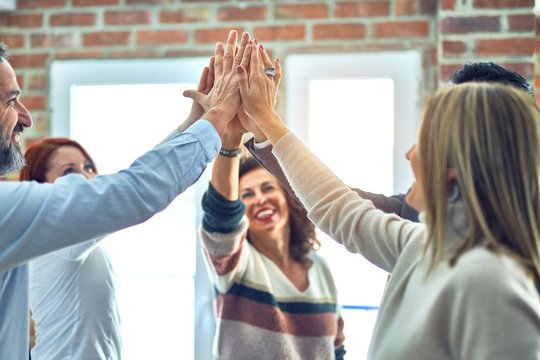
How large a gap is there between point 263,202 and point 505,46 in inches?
36.8

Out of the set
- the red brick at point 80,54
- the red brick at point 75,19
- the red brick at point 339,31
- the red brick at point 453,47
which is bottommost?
the red brick at point 80,54

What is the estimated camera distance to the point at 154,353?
3125mm

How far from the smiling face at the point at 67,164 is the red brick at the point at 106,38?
1.90 feet

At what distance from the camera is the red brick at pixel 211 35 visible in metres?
3.06

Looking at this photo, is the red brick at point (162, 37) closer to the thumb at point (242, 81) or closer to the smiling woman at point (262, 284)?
the smiling woman at point (262, 284)

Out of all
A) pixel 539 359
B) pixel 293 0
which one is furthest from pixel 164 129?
pixel 539 359

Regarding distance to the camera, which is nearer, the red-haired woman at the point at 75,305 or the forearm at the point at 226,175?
the forearm at the point at 226,175

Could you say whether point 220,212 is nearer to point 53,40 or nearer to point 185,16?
point 185,16

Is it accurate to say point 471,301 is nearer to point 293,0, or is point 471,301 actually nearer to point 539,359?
point 539,359

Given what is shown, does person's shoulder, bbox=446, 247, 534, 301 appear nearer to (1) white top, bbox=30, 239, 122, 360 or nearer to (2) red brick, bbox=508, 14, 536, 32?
(1) white top, bbox=30, 239, 122, 360

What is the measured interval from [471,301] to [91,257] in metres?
1.61

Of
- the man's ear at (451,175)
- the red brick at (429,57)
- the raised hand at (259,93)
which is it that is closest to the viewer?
the man's ear at (451,175)

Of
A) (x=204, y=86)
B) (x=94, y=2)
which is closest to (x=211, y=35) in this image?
(x=94, y=2)

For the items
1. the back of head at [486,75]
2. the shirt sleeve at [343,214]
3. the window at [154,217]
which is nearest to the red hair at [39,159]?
the window at [154,217]
